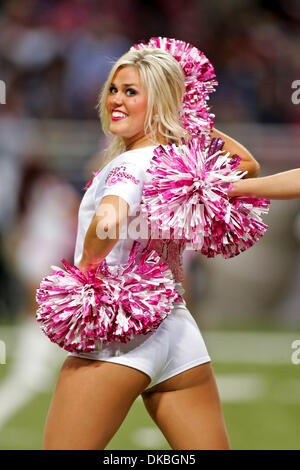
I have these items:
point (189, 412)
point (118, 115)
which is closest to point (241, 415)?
point (189, 412)

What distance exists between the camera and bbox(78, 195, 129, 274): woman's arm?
227 cm

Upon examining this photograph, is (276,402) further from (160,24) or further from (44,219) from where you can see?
(160,24)

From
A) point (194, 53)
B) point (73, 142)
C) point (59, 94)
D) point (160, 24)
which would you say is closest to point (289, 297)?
point (73, 142)

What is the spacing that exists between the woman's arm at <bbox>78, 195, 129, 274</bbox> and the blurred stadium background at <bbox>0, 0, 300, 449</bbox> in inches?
90.7

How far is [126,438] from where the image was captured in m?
4.61

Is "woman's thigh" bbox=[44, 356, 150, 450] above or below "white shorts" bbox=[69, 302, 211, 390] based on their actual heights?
below

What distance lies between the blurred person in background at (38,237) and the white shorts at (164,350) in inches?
152

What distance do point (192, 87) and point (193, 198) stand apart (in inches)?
18.7

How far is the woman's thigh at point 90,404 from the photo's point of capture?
2.35 m

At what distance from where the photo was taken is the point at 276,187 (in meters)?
2.35
